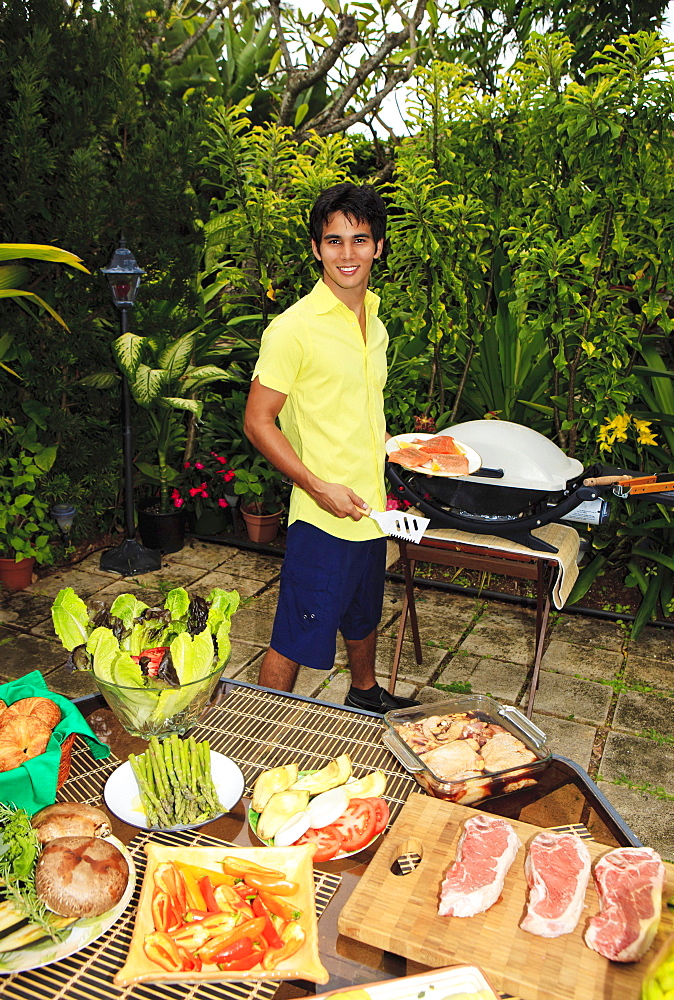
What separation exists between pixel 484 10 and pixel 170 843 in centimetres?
862

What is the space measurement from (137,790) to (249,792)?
21 centimetres

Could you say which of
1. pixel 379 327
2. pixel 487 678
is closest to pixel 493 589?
pixel 487 678

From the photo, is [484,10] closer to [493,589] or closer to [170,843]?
[493,589]

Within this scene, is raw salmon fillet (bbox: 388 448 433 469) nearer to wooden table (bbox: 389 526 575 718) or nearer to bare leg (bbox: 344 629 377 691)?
wooden table (bbox: 389 526 575 718)

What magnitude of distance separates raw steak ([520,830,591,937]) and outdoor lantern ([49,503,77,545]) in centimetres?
397

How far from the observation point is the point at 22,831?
1159 mm

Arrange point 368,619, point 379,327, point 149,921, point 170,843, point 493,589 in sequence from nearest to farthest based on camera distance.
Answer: point 149,921 < point 170,843 < point 379,327 < point 368,619 < point 493,589

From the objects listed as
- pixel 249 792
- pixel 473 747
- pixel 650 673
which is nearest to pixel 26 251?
pixel 249 792

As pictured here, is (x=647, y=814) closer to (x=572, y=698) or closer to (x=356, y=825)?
(x=572, y=698)

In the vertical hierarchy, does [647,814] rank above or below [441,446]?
below

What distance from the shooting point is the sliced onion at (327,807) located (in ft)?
4.49

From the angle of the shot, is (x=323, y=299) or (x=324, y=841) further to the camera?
(x=323, y=299)

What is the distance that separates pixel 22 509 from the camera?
178 inches

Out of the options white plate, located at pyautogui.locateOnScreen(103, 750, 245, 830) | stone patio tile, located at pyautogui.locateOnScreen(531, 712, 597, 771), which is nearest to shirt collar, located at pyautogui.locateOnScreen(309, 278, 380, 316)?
white plate, located at pyautogui.locateOnScreen(103, 750, 245, 830)
